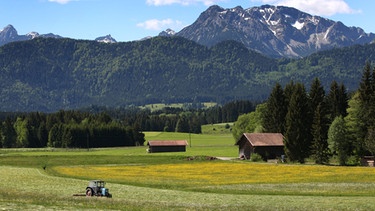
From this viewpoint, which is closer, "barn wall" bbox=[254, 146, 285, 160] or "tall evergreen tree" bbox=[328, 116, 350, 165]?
"tall evergreen tree" bbox=[328, 116, 350, 165]

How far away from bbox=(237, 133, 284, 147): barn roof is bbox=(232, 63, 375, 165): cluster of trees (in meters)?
11.2

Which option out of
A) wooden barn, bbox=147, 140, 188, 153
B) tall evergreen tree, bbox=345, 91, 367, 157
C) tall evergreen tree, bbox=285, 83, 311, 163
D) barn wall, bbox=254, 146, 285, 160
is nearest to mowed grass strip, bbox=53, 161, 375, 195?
tall evergreen tree, bbox=285, 83, 311, 163

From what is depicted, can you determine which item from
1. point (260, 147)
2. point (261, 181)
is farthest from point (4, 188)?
point (260, 147)

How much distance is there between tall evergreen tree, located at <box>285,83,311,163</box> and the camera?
9794 cm

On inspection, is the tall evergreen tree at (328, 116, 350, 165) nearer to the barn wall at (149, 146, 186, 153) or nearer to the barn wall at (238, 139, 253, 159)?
the barn wall at (238, 139, 253, 159)

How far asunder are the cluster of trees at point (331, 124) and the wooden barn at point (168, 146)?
59.7 metres

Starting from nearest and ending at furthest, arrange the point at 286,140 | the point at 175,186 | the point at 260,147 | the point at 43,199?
the point at 43,199
the point at 175,186
the point at 286,140
the point at 260,147

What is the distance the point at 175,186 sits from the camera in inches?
2382

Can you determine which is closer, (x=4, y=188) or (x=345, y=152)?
(x=4, y=188)

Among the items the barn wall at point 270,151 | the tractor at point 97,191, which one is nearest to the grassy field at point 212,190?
the tractor at point 97,191

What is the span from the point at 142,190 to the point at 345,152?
162 ft

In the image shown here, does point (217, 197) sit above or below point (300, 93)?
below

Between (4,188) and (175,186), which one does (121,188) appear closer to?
(175,186)

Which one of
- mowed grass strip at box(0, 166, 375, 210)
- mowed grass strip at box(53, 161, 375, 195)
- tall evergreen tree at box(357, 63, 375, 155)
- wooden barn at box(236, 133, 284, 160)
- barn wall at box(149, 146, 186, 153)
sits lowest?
barn wall at box(149, 146, 186, 153)
